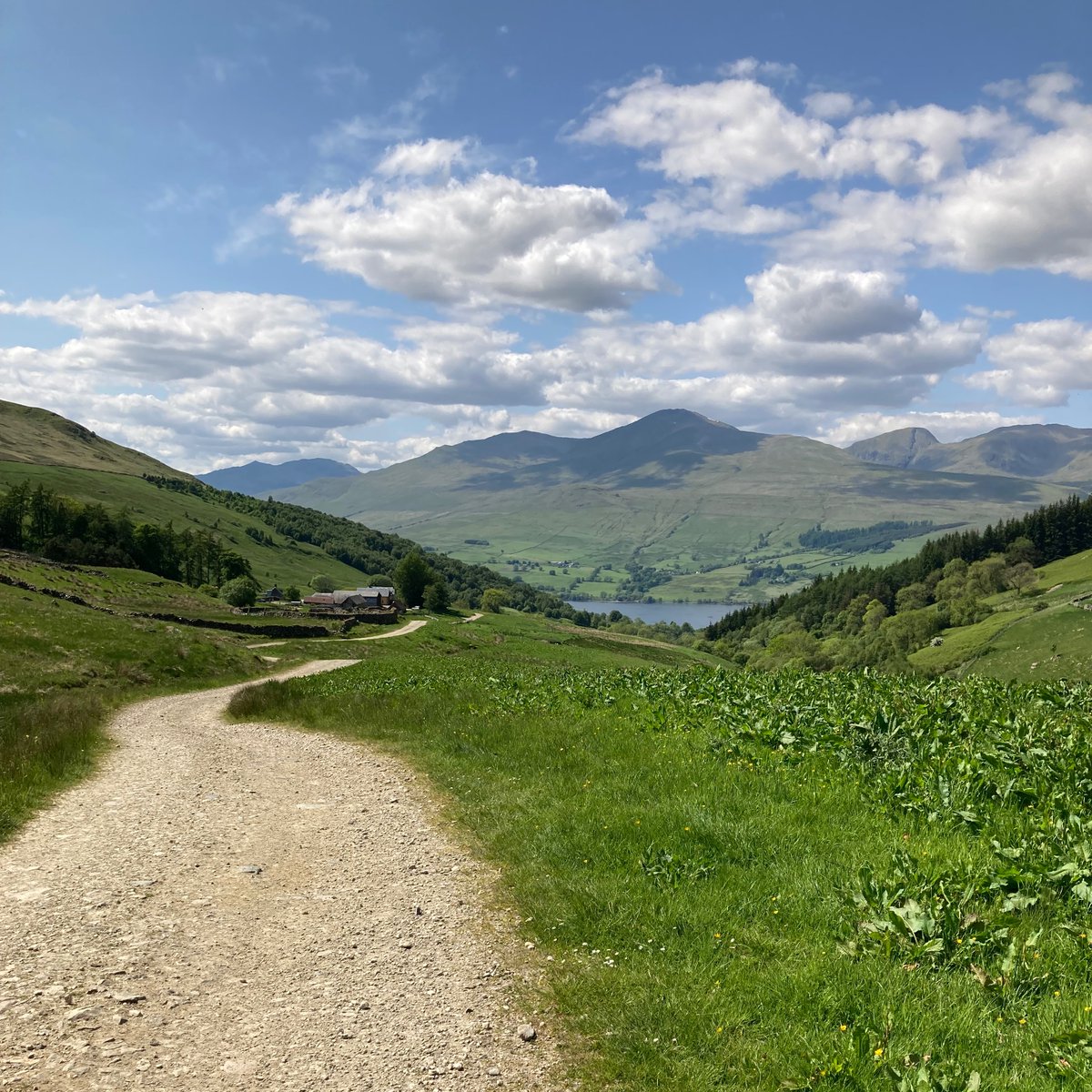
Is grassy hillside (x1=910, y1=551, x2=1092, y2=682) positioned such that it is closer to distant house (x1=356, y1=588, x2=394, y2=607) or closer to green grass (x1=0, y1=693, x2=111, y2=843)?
green grass (x1=0, y1=693, x2=111, y2=843)

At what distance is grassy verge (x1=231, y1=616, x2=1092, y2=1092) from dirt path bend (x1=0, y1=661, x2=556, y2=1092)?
3.14 ft

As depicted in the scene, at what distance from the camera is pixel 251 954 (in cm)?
834

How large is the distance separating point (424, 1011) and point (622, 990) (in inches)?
77.4

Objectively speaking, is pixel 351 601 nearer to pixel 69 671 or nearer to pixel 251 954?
pixel 69 671

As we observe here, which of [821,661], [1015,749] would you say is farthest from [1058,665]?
[1015,749]

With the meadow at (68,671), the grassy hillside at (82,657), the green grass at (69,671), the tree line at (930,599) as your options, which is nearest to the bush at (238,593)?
the grassy hillside at (82,657)

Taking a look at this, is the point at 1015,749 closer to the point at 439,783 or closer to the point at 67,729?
the point at 439,783

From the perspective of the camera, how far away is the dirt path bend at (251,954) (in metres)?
6.30

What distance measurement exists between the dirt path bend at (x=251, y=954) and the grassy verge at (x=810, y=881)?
3.14ft

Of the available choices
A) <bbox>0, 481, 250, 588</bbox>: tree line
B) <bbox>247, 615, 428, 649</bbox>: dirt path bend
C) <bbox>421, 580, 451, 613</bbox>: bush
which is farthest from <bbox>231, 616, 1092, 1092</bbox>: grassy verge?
<bbox>421, 580, 451, 613</bbox>: bush

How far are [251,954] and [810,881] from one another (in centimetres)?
663

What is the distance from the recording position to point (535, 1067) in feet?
20.7

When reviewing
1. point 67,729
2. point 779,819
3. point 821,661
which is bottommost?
point 821,661

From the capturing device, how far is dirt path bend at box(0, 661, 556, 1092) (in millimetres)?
6297
